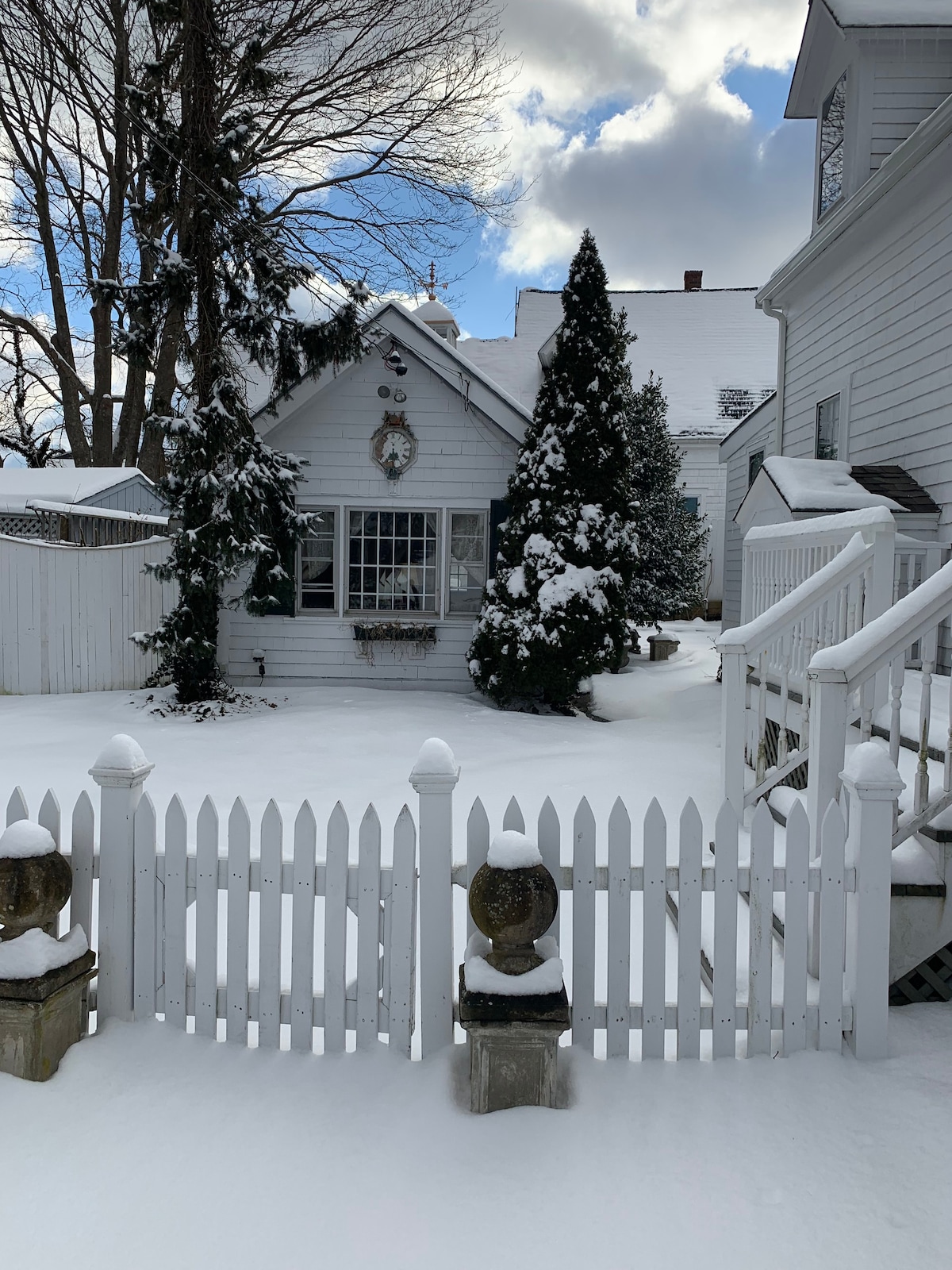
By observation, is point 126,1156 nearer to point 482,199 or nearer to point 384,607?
point 384,607

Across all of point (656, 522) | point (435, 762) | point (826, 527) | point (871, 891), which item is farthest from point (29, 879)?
point (656, 522)

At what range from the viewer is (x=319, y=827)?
541 centimetres

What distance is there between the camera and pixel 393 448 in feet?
34.9

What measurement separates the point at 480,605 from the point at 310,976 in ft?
25.8

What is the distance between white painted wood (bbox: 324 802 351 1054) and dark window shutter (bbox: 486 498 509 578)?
312 inches

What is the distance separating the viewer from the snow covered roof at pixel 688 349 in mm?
24016

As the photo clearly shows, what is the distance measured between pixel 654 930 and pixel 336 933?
1.04m

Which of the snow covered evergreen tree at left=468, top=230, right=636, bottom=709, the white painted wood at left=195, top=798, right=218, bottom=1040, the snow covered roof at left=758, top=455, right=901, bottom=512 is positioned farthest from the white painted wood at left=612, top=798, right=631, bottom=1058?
the snow covered evergreen tree at left=468, top=230, right=636, bottom=709

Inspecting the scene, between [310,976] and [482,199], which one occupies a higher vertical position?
[482,199]

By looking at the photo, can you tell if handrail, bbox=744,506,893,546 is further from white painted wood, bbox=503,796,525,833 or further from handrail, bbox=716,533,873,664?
white painted wood, bbox=503,796,525,833

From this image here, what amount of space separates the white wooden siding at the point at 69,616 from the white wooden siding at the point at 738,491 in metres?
8.49

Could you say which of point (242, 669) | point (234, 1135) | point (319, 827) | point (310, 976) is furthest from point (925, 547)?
point (242, 669)

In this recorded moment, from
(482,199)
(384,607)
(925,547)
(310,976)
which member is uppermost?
(482,199)

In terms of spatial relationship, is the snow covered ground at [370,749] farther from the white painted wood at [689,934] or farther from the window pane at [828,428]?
the window pane at [828,428]
